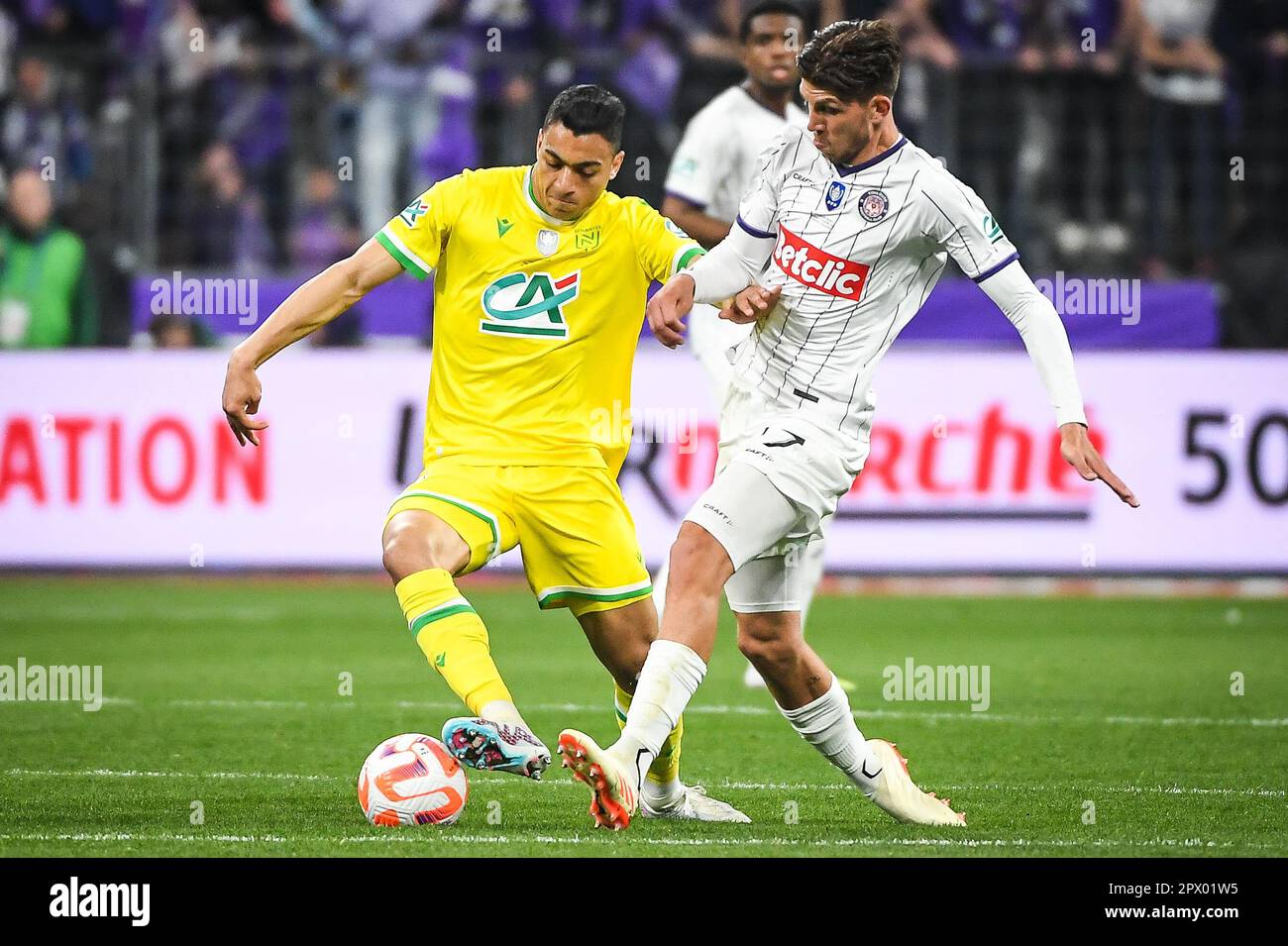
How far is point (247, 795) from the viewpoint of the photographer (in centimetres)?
642

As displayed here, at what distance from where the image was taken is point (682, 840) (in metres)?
5.73

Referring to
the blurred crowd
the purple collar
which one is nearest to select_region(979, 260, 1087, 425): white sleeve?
the purple collar

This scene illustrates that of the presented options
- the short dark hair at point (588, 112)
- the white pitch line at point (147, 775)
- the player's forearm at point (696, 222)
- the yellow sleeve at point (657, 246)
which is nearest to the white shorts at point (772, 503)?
the yellow sleeve at point (657, 246)

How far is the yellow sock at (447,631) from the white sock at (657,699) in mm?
424

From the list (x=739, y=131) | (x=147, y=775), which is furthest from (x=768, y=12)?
(x=147, y=775)

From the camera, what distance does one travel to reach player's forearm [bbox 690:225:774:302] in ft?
19.7

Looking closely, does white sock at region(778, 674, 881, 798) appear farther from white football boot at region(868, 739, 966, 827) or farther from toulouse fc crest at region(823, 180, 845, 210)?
toulouse fc crest at region(823, 180, 845, 210)

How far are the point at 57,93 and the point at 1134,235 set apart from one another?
8.01 meters

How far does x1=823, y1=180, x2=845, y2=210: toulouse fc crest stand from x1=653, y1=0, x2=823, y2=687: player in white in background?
9.11 feet

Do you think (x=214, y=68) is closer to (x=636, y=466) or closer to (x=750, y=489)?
(x=636, y=466)

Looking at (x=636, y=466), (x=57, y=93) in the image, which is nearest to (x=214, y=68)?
(x=57, y=93)

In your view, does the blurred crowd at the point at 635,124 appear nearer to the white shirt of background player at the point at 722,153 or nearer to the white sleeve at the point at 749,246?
the white shirt of background player at the point at 722,153

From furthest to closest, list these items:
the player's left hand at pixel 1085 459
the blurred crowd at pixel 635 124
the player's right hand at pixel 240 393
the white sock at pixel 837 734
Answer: the blurred crowd at pixel 635 124
the white sock at pixel 837 734
the player's right hand at pixel 240 393
the player's left hand at pixel 1085 459

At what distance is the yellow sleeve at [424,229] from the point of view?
6207mm
